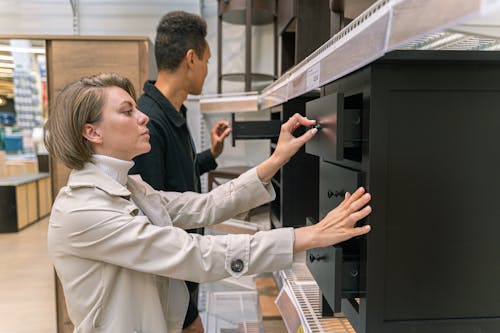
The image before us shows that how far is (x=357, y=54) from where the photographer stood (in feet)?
1.87

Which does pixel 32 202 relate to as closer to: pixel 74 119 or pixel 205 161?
pixel 205 161

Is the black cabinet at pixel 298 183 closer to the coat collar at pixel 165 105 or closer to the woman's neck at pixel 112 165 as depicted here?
the coat collar at pixel 165 105

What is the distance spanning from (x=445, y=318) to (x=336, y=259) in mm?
198

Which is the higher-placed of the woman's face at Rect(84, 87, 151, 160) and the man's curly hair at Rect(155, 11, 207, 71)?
the man's curly hair at Rect(155, 11, 207, 71)

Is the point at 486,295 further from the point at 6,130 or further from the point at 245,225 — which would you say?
the point at 6,130

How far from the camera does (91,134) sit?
37.3 inches

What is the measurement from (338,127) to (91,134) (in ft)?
1.86

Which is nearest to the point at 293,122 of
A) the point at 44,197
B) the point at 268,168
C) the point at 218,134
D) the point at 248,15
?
the point at 268,168

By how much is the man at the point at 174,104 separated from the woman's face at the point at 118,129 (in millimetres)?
287

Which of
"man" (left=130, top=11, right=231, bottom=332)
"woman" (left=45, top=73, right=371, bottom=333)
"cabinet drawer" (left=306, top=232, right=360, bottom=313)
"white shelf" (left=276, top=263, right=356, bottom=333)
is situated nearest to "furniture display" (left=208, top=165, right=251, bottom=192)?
"man" (left=130, top=11, right=231, bottom=332)

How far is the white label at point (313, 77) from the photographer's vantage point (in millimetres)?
784

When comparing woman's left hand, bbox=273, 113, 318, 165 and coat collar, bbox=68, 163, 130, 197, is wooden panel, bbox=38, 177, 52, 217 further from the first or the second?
woman's left hand, bbox=273, 113, 318, 165

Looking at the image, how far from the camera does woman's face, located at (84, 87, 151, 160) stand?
0.95 meters

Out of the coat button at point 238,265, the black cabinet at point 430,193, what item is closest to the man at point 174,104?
the coat button at point 238,265
